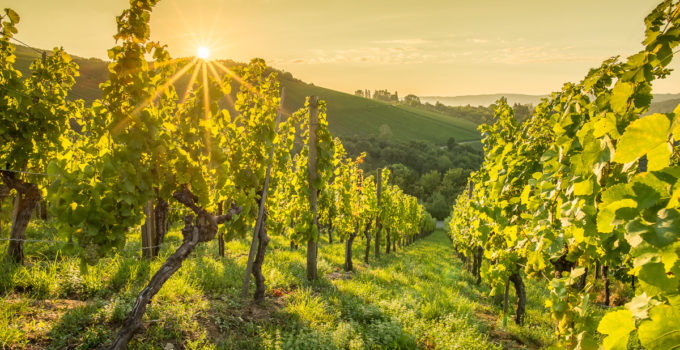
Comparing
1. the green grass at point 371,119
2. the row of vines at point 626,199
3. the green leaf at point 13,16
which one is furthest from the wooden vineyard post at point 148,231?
the green grass at point 371,119

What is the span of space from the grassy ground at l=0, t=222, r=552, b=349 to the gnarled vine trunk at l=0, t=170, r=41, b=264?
37 centimetres

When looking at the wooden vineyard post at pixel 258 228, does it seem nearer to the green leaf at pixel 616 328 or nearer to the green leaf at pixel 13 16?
the green leaf at pixel 13 16

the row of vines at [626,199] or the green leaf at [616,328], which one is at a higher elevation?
the row of vines at [626,199]

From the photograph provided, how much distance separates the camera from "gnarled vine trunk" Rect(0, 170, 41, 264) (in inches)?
238

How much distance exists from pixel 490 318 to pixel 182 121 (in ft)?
26.4

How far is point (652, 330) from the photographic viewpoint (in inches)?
37.7

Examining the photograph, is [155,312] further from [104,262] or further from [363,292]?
[363,292]

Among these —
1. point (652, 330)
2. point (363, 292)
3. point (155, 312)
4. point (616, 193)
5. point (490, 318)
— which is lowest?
point (490, 318)

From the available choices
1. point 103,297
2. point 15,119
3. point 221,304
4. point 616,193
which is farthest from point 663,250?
point 15,119

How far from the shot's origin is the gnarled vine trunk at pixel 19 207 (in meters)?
6.05

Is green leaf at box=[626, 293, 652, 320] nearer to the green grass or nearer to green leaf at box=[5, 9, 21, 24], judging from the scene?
green leaf at box=[5, 9, 21, 24]

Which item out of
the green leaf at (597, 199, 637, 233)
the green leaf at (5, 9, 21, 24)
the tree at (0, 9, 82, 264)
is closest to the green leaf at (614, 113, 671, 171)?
the green leaf at (597, 199, 637, 233)

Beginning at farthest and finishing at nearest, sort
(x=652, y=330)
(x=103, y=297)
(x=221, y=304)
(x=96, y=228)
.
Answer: (x=221, y=304), (x=103, y=297), (x=96, y=228), (x=652, y=330)

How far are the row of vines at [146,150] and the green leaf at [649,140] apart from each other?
408cm
